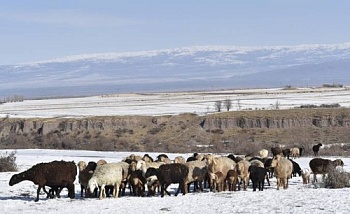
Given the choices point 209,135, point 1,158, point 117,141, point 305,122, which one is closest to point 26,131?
point 117,141

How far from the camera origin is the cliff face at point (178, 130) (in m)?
59.3

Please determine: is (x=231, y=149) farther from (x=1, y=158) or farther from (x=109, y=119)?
(x=109, y=119)

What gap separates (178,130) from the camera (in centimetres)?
6669

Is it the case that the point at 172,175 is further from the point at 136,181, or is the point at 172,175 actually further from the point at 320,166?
the point at 320,166

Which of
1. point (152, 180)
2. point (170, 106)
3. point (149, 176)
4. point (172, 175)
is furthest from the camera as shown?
point (170, 106)

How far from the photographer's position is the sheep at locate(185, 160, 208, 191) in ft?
74.0

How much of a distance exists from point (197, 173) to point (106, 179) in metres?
3.25

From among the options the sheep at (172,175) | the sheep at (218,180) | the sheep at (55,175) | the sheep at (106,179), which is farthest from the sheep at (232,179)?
the sheep at (55,175)

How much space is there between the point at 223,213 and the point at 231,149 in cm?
3107

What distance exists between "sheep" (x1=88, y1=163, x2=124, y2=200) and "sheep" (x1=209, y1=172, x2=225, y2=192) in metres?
3.16

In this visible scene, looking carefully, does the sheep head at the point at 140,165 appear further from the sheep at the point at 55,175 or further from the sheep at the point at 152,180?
the sheep at the point at 55,175

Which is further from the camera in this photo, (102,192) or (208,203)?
(102,192)

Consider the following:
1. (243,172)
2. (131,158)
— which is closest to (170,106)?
(131,158)

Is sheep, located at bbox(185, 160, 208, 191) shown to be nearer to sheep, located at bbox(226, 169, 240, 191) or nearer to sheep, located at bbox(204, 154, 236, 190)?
sheep, located at bbox(204, 154, 236, 190)
